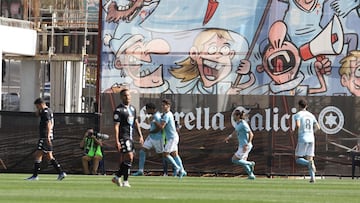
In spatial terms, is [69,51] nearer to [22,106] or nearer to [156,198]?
[22,106]

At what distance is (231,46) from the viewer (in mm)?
32656

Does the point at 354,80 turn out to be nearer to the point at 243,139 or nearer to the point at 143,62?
the point at 243,139

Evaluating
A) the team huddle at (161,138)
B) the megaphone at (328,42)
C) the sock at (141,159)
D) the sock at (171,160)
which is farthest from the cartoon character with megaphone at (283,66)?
the sock at (171,160)

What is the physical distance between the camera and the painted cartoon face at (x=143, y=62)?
32844mm

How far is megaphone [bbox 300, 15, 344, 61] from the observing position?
106ft

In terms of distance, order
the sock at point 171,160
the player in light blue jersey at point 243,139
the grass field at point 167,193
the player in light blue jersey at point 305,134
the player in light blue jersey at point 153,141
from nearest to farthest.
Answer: the grass field at point 167,193, the player in light blue jersey at point 305,134, the sock at point 171,160, the player in light blue jersey at point 243,139, the player in light blue jersey at point 153,141

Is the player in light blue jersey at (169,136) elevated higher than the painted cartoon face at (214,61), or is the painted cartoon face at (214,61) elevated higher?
the painted cartoon face at (214,61)

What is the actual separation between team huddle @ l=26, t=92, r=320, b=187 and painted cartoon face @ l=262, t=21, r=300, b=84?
2125 millimetres

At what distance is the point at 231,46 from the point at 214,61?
2.08 feet

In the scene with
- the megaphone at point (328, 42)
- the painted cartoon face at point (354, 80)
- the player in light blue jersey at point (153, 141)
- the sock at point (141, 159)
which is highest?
the megaphone at point (328, 42)

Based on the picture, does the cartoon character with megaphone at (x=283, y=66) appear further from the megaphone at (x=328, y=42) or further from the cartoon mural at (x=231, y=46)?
the megaphone at (x=328, y=42)

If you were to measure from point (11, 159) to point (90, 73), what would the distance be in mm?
19010

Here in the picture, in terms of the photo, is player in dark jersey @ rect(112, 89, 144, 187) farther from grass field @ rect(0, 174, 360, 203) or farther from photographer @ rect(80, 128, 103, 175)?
photographer @ rect(80, 128, 103, 175)

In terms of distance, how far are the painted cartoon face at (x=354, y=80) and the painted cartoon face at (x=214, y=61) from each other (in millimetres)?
3289
